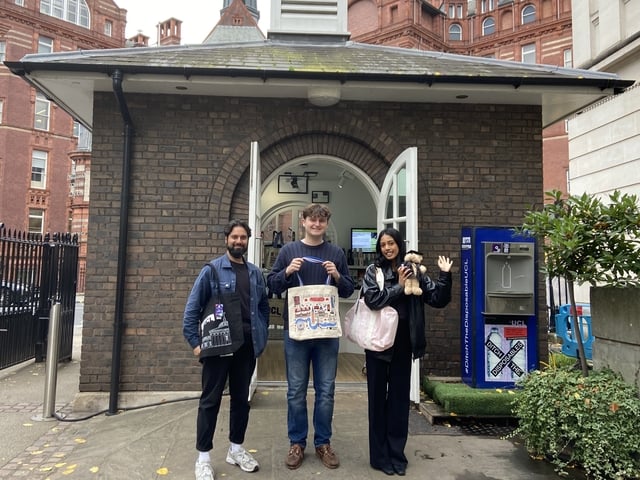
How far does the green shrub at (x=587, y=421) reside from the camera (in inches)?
123

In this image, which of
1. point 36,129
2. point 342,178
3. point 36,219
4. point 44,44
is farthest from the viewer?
point 44,44

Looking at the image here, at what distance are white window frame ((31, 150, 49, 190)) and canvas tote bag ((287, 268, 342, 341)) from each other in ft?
112

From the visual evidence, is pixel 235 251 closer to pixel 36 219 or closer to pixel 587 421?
pixel 587 421

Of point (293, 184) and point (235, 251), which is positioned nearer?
point (235, 251)

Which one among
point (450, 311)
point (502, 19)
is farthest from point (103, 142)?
point (502, 19)

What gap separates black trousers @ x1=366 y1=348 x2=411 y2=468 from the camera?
3.36 metres

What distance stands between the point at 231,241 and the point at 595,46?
1485cm

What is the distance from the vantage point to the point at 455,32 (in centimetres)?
3891

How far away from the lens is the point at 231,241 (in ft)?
11.1

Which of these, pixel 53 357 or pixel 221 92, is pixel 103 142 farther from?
pixel 53 357

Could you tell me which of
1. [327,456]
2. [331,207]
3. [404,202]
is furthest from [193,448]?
[331,207]

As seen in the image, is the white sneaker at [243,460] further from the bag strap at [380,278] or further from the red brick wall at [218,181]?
the red brick wall at [218,181]

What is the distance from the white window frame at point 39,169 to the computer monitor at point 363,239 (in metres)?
30.0

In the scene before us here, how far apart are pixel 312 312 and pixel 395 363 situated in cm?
73
